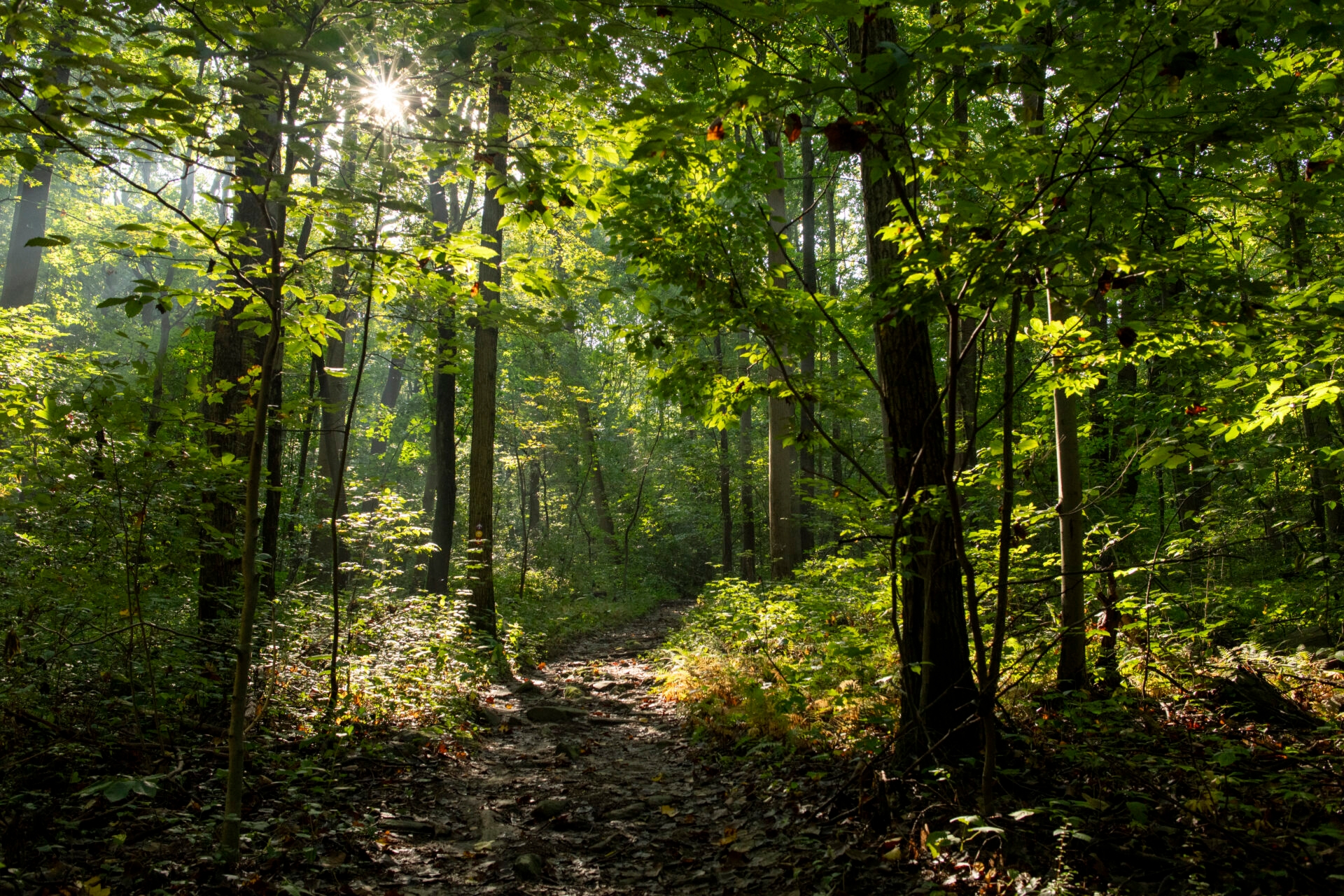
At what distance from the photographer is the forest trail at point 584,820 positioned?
147 inches

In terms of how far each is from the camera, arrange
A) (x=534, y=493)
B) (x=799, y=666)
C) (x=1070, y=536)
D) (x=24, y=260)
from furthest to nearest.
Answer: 1. (x=534, y=493)
2. (x=24, y=260)
3. (x=799, y=666)
4. (x=1070, y=536)

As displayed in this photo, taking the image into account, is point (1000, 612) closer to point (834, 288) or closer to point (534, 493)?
point (834, 288)

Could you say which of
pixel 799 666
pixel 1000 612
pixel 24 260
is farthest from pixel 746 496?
pixel 24 260

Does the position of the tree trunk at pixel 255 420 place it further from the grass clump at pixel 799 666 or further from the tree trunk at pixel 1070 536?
the tree trunk at pixel 1070 536

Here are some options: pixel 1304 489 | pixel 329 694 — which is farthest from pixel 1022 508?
pixel 329 694

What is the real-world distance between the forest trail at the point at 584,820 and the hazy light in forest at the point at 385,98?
13.2 ft

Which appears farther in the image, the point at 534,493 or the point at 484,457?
the point at 534,493

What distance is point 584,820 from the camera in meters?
4.68

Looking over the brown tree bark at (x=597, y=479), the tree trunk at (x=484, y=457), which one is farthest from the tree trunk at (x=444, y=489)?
the brown tree bark at (x=597, y=479)

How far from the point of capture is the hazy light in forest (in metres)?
3.37

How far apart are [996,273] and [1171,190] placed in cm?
304

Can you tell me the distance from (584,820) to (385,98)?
4.63 meters

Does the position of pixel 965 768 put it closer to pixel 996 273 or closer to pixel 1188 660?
pixel 1188 660

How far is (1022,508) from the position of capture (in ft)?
14.1
